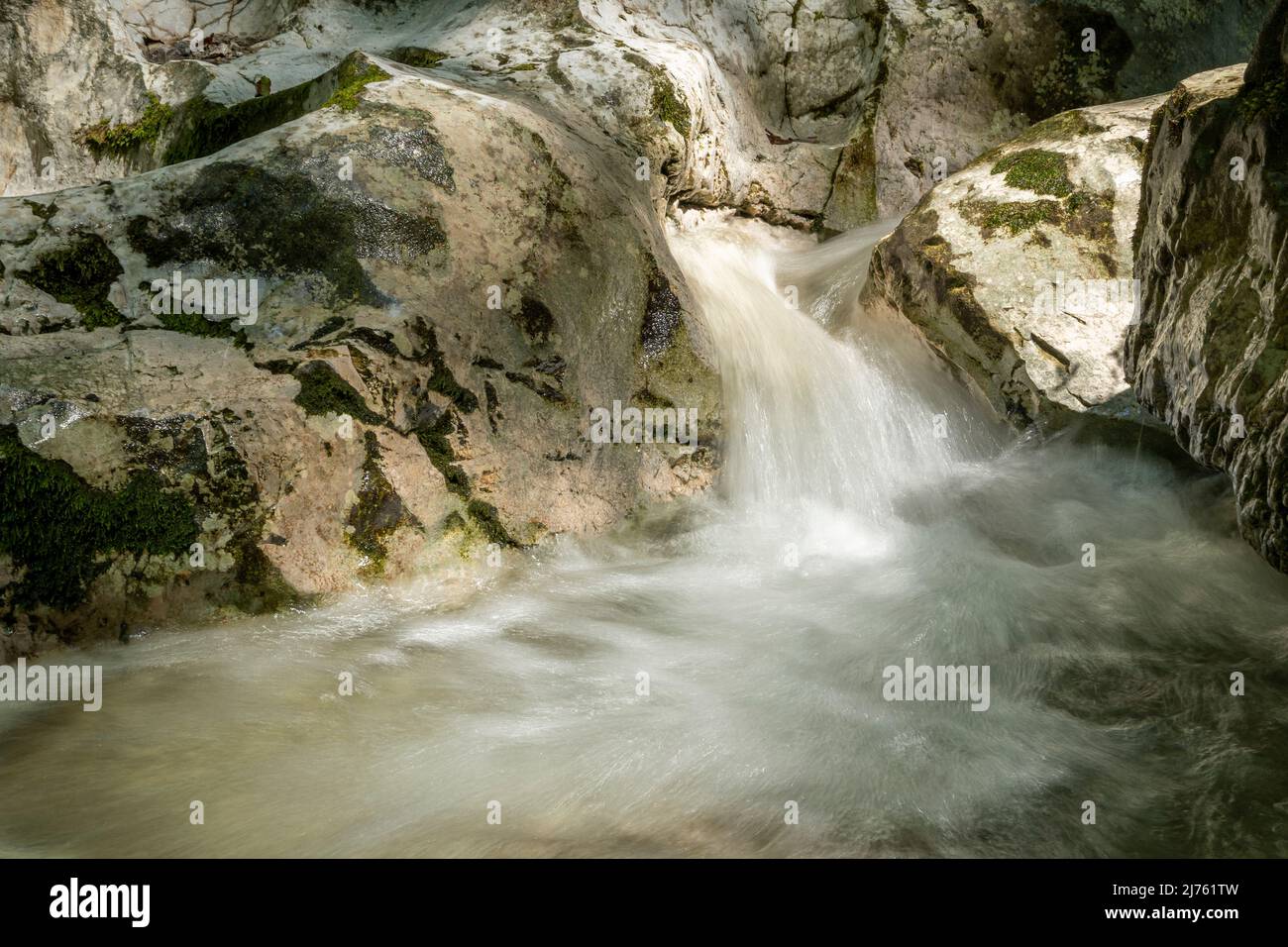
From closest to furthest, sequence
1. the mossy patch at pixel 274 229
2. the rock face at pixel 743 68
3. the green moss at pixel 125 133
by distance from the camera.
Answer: the mossy patch at pixel 274 229 < the rock face at pixel 743 68 < the green moss at pixel 125 133

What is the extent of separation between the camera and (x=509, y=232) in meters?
5.04

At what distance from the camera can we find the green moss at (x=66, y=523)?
3646 millimetres

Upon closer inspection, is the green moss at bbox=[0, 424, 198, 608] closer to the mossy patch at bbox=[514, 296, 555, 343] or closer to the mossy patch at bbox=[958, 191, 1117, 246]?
the mossy patch at bbox=[514, 296, 555, 343]

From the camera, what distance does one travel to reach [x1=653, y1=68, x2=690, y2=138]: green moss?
22.3ft

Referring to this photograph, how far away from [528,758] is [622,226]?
3.50 metres

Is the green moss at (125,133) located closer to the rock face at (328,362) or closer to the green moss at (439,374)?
the rock face at (328,362)

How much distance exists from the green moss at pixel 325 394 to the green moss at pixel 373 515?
0.14 metres


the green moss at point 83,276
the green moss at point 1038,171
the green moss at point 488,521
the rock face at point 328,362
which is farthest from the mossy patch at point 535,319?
the green moss at point 1038,171

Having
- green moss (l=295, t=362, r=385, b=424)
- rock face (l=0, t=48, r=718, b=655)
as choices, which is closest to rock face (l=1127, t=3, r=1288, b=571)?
rock face (l=0, t=48, r=718, b=655)

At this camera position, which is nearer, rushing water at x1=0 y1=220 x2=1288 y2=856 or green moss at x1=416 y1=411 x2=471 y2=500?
rushing water at x1=0 y1=220 x2=1288 y2=856

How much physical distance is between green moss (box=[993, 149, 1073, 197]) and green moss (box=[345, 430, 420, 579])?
16.9ft
